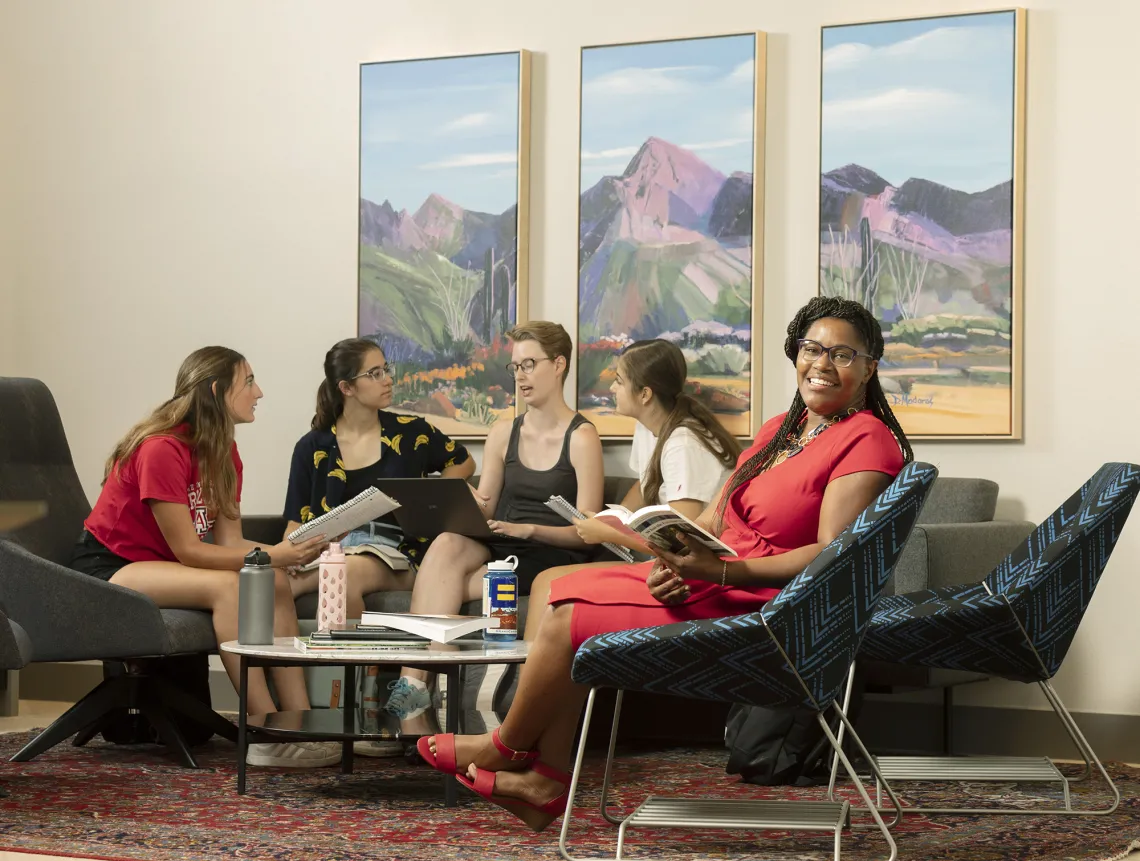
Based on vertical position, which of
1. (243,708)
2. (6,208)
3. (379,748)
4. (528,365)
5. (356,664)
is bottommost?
(379,748)

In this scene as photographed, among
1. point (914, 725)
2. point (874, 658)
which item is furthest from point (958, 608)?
point (914, 725)

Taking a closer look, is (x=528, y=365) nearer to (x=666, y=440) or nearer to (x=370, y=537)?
(x=666, y=440)

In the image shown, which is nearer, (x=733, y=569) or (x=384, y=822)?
(x=733, y=569)

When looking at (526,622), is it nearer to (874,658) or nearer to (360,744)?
(360,744)

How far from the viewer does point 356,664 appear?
328 centimetres

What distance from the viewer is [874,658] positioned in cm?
326

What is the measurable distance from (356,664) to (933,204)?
2.30 metres

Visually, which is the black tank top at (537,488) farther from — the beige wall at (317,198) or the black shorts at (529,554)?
the beige wall at (317,198)

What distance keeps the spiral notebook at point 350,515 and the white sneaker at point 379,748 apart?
576mm

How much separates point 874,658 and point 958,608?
0.25m

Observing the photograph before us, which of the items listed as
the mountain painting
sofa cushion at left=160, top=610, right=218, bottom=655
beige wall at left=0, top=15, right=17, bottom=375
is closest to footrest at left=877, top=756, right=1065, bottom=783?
the mountain painting

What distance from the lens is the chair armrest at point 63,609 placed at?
3.66 meters

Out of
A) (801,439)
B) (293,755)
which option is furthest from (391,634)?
(801,439)
